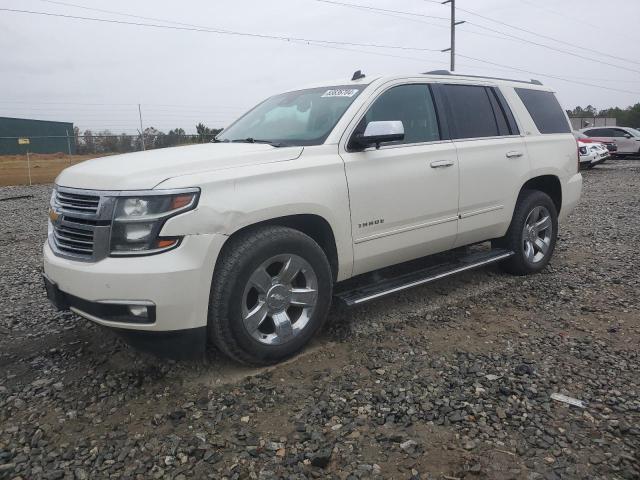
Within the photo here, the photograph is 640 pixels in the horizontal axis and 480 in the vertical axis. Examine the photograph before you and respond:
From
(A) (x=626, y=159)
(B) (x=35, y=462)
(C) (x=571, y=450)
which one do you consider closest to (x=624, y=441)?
(C) (x=571, y=450)

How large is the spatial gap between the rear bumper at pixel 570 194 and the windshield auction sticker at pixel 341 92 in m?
2.77

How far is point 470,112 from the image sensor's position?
4.66 meters

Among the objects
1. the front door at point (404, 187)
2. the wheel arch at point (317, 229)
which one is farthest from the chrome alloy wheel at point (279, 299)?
the front door at point (404, 187)

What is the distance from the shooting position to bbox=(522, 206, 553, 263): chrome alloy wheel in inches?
202

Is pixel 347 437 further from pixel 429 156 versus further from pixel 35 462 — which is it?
pixel 429 156

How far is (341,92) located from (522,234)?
2.31 meters

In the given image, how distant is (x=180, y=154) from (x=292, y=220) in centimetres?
87

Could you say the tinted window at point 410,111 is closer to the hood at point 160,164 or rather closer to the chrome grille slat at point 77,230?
the hood at point 160,164

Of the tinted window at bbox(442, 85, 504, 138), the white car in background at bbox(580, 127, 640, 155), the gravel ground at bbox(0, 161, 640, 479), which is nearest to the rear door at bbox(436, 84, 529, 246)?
the tinted window at bbox(442, 85, 504, 138)

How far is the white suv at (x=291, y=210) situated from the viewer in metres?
2.87

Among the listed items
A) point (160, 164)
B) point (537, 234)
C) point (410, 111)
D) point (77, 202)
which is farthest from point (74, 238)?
point (537, 234)

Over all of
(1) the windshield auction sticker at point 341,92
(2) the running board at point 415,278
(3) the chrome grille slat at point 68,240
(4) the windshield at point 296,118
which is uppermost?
(1) the windshield auction sticker at point 341,92

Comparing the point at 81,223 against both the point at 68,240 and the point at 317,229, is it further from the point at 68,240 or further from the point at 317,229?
the point at 317,229

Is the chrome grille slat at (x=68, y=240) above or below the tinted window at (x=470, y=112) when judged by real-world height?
below
